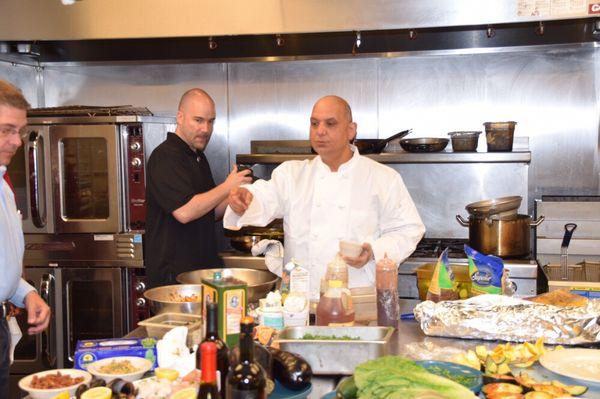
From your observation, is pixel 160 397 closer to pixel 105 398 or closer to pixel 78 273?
pixel 105 398

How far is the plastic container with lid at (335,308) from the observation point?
250 cm

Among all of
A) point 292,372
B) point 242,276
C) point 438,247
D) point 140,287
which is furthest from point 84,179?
point 292,372

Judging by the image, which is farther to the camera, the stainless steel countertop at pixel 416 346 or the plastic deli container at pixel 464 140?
the plastic deli container at pixel 464 140

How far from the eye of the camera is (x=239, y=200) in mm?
3344

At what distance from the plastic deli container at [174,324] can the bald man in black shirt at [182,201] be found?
4.33 ft

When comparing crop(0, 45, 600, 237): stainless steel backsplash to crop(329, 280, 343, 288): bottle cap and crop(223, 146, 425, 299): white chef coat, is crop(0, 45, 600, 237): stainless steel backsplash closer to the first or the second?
crop(223, 146, 425, 299): white chef coat

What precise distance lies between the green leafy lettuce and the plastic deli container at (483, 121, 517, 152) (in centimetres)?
317

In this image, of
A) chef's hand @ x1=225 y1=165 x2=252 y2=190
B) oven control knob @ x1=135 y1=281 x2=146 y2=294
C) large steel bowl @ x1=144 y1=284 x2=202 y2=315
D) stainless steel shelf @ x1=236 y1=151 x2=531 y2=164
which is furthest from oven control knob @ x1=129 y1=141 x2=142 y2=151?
large steel bowl @ x1=144 y1=284 x2=202 y2=315

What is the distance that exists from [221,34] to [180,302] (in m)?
2.63

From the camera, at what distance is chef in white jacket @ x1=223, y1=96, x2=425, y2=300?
362 cm

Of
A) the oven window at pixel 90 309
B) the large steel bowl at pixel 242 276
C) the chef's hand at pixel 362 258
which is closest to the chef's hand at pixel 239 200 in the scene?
the large steel bowl at pixel 242 276

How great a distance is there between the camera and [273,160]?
4902 millimetres

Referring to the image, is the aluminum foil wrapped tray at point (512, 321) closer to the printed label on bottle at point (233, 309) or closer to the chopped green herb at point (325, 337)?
the chopped green herb at point (325, 337)

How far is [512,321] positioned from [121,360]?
4.42 ft
